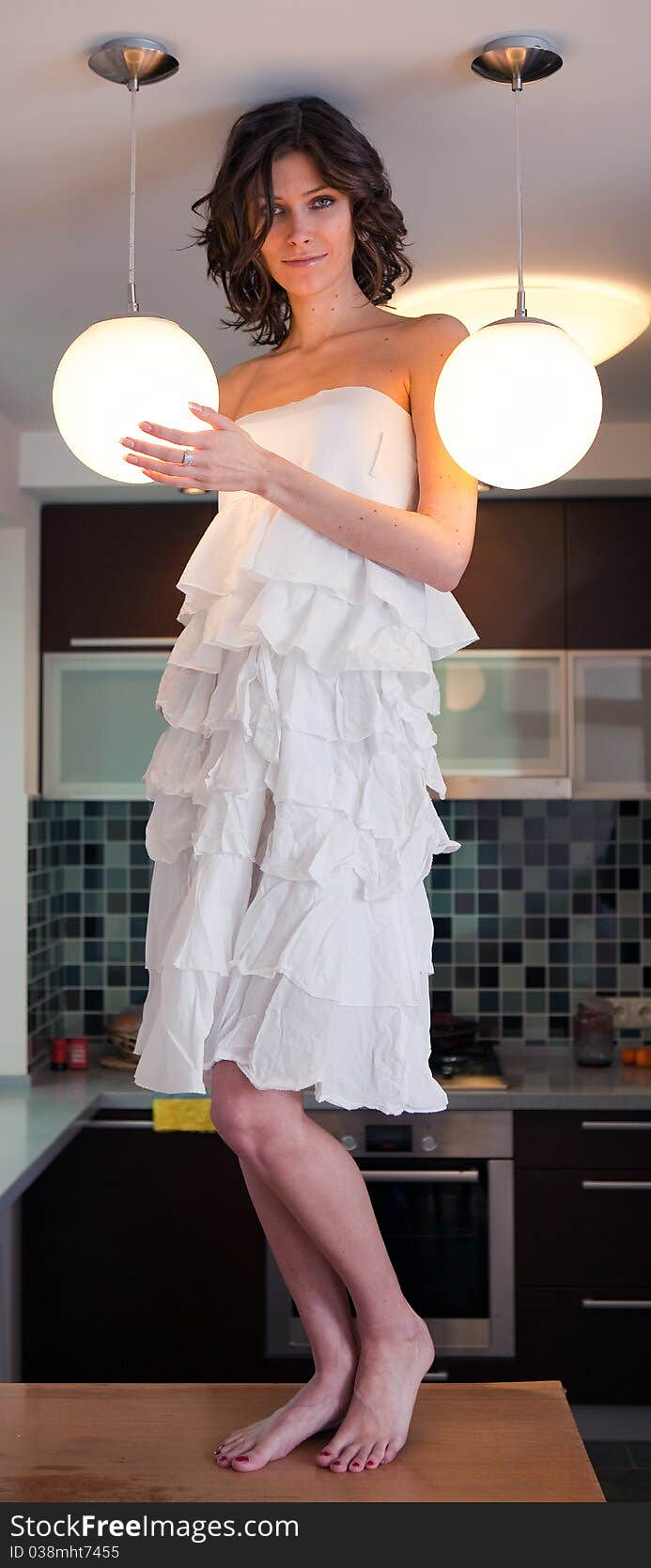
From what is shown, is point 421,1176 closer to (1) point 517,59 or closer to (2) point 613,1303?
(2) point 613,1303

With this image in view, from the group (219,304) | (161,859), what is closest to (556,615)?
(219,304)

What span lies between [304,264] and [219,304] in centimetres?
108

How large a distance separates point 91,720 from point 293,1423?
8.09 ft

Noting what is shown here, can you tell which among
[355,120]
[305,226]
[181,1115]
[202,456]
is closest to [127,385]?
[202,456]

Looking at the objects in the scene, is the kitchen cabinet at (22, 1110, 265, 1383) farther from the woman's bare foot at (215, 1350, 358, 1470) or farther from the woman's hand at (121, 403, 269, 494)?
the woman's hand at (121, 403, 269, 494)

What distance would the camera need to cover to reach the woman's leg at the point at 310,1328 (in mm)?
1674

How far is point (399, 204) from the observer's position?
88.4 inches

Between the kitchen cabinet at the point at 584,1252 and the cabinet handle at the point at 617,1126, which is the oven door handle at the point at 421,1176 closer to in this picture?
the kitchen cabinet at the point at 584,1252

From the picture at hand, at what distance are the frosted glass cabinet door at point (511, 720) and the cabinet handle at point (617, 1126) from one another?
35.0 inches

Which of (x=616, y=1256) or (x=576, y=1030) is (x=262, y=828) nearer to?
(x=616, y=1256)

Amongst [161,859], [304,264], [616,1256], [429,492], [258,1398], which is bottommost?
[616,1256]

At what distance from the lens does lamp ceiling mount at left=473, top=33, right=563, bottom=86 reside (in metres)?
1.70

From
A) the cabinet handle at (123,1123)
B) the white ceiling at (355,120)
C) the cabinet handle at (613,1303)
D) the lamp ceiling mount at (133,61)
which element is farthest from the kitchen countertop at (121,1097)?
the lamp ceiling mount at (133,61)

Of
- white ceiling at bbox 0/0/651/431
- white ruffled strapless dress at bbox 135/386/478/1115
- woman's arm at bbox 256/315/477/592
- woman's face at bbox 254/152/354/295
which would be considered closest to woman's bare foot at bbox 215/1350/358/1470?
white ruffled strapless dress at bbox 135/386/478/1115
